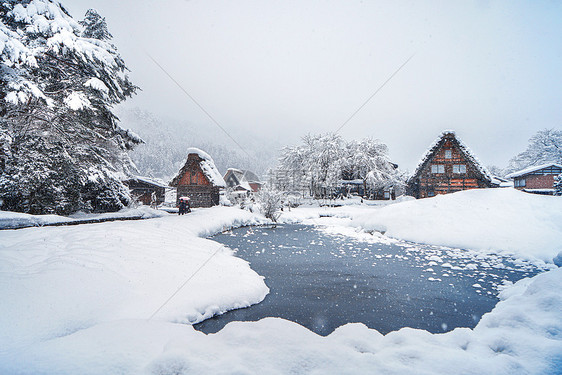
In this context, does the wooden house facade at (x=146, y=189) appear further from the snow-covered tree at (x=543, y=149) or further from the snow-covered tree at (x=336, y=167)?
the snow-covered tree at (x=543, y=149)

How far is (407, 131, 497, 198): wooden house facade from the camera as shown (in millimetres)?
29125

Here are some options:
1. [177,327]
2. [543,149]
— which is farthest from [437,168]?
[177,327]

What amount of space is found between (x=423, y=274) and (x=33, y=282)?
9356mm

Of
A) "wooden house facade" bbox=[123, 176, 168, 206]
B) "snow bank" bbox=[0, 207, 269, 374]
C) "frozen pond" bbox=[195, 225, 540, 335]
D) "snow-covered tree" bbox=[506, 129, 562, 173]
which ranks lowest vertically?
"frozen pond" bbox=[195, 225, 540, 335]

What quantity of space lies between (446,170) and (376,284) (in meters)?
29.8

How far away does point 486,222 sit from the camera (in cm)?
1145

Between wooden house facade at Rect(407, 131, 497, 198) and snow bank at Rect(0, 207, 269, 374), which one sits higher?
wooden house facade at Rect(407, 131, 497, 198)

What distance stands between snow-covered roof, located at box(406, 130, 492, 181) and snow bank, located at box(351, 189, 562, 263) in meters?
16.9

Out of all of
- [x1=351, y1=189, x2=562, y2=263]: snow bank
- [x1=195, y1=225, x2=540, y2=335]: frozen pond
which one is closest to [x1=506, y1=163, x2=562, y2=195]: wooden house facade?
[x1=351, y1=189, x2=562, y2=263]: snow bank

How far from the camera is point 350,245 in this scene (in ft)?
38.4

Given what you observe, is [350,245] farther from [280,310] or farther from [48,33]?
[48,33]

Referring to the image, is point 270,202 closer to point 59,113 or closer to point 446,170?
point 59,113

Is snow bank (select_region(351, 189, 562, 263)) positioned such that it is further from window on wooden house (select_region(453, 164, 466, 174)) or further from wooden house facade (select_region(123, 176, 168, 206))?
wooden house facade (select_region(123, 176, 168, 206))

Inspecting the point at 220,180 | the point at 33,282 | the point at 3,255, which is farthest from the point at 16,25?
the point at 220,180
